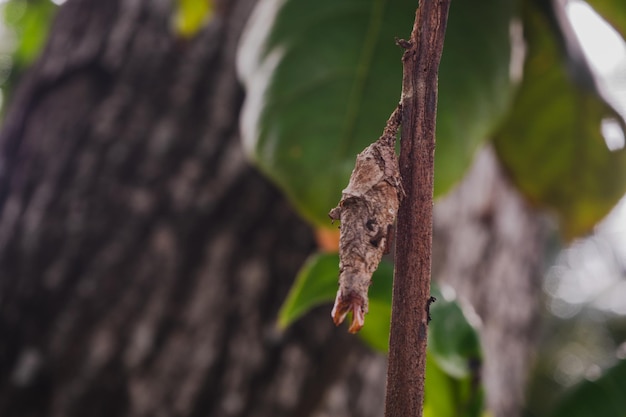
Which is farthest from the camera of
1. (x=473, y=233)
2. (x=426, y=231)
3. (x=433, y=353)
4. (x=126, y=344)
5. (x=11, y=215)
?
(x=473, y=233)

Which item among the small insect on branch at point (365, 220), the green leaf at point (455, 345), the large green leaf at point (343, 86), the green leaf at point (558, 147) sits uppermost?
the green leaf at point (558, 147)

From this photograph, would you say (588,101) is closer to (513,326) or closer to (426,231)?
(426,231)

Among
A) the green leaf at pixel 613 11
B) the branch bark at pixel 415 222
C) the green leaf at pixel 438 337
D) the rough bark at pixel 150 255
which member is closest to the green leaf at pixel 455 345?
the green leaf at pixel 438 337

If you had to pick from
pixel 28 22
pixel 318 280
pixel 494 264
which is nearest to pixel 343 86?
pixel 318 280

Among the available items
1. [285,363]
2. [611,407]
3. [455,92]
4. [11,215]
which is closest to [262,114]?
[455,92]

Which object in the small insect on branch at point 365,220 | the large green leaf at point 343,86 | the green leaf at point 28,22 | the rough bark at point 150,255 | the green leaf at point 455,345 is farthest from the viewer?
the green leaf at point 28,22

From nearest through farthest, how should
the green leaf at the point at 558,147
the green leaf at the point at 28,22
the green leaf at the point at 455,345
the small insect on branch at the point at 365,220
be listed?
the small insect on branch at the point at 365,220, the green leaf at the point at 455,345, the green leaf at the point at 558,147, the green leaf at the point at 28,22

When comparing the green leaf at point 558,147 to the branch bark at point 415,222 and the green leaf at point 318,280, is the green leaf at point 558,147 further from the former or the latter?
the branch bark at point 415,222

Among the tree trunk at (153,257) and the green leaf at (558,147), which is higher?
the green leaf at (558,147)
